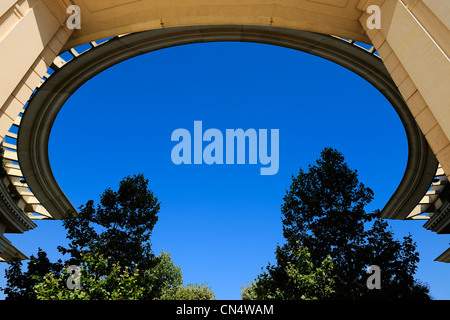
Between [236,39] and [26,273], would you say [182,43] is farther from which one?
[26,273]

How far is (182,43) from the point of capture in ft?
52.2

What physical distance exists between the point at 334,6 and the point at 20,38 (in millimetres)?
7840

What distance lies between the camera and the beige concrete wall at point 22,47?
20.0 ft

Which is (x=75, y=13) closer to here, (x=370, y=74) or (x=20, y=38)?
(x=20, y=38)

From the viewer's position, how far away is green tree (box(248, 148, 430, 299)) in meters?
12.4

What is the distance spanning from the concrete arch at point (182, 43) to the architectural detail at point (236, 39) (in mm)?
52

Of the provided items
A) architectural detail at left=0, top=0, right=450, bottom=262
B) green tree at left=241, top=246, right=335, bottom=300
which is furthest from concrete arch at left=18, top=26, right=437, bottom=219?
green tree at left=241, top=246, right=335, bottom=300

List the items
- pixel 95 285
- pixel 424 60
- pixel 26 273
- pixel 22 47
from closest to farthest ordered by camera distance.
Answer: pixel 424 60, pixel 22 47, pixel 95 285, pixel 26 273

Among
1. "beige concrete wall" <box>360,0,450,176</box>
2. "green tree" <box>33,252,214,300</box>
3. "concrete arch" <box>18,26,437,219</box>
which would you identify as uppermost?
"concrete arch" <box>18,26,437,219</box>

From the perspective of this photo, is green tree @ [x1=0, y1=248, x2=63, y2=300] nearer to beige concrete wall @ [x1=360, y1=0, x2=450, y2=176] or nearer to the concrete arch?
the concrete arch

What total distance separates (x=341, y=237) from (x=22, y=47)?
13.8 meters

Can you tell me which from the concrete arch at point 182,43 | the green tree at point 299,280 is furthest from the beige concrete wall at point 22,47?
the green tree at point 299,280

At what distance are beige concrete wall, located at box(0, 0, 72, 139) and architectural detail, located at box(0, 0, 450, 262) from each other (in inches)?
0.9

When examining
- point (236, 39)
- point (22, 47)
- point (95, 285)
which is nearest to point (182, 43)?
point (236, 39)
